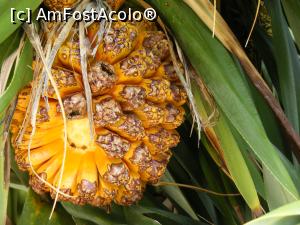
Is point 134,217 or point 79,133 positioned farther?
point 134,217

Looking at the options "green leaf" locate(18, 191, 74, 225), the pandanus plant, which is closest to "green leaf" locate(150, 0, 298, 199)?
the pandanus plant

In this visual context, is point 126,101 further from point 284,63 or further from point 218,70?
point 284,63

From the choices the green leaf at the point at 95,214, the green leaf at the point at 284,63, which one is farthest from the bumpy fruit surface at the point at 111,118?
the green leaf at the point at 284,63

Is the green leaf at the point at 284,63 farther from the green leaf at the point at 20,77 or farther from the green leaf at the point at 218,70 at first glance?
the green leaf at the point at 20,77

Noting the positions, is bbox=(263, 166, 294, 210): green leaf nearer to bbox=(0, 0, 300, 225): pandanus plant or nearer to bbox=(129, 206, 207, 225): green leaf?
bbox=(0, 0, 300, 225): pandanus plant

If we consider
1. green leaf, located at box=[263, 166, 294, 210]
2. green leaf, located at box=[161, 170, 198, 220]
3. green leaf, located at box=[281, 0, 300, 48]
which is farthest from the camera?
green leaf, located at box=[161, 170, 198, 220]

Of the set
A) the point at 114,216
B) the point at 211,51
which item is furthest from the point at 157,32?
the point at 114,216

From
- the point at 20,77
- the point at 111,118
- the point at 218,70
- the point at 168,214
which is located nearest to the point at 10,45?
the point at 20,77
